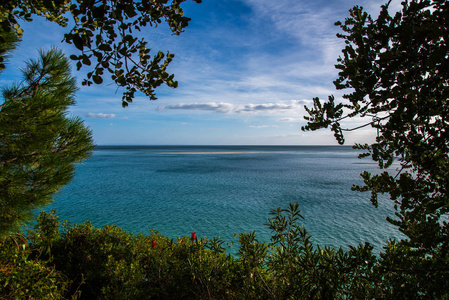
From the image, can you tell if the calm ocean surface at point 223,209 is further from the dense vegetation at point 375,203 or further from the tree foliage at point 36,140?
the dense vegetation at point 375,203

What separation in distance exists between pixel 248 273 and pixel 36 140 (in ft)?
14.7

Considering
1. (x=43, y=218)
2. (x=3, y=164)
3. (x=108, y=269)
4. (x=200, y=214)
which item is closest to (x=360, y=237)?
(x=200, y=214)

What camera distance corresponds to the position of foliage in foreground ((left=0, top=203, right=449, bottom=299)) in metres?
2.29

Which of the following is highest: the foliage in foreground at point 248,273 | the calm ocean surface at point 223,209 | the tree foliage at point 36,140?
the tree foliage at point 36,140

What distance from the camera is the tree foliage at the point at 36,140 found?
13.5 feet

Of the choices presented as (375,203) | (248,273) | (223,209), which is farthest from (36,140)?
(223,209)

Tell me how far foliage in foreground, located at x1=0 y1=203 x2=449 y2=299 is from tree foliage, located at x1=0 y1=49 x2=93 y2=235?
0.74 meters

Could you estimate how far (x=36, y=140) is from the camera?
4.49 m

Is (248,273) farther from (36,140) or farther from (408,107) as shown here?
(36,140)

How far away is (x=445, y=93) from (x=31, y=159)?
19.1 ft

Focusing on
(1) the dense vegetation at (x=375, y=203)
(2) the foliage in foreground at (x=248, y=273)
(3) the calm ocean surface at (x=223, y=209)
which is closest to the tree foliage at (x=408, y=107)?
(1) the dense vegetation at (x=375, y=203)

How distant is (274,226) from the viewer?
3061 millimetres

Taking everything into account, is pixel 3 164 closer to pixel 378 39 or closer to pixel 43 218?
pixel 43 218

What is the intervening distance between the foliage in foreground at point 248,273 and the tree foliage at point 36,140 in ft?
2.41
